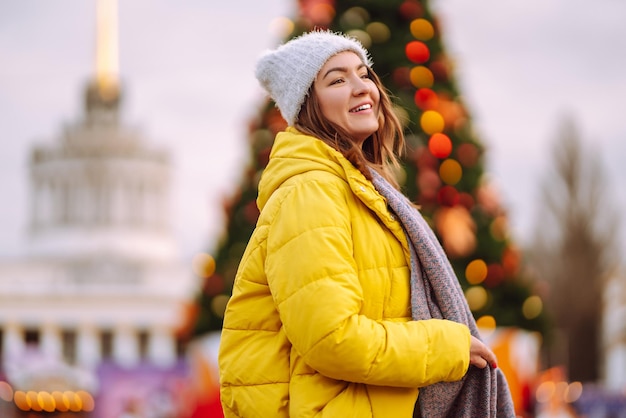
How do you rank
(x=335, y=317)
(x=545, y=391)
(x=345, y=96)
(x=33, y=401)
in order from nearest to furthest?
(x=335, y=317) → (x=345, y=96) → (x=545, y=391) → (x=33, y=401)

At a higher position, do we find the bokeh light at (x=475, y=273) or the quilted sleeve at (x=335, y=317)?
the quilted sleeve at (x=335, y=317)

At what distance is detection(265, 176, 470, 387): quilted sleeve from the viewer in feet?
6.77

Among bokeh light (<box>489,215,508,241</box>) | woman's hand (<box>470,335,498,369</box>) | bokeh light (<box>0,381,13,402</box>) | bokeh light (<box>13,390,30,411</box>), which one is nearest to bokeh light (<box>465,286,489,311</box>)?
bokeh light (<box>489,215,508,241</box>)

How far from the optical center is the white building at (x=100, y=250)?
52406mm

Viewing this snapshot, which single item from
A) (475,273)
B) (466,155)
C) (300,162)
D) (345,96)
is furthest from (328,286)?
(466,155)

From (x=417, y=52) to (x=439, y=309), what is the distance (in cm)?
694

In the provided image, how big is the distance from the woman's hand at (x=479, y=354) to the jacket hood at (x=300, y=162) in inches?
17.3

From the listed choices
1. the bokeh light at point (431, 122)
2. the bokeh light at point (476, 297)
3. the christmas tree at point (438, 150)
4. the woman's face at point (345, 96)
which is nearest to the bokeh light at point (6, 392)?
the christmas tree at point (438, 150)

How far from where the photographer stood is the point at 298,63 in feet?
7.97

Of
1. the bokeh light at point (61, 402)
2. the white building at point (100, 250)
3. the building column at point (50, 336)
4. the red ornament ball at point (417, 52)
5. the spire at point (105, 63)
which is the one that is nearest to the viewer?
the red ornament ball at point (417, 52)

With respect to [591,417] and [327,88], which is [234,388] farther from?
[591,417]

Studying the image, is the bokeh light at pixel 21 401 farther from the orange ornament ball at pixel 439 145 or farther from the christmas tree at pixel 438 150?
the orange ornament ball at pixel 439 145

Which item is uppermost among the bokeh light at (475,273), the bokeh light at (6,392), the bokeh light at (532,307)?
the bokeh light at (475,273)

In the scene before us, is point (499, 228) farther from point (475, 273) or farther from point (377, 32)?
point (377, 32)
